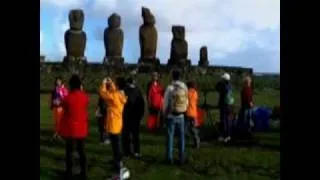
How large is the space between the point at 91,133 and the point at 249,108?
401 centimetres

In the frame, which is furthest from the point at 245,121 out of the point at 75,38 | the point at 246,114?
the point at 75,38

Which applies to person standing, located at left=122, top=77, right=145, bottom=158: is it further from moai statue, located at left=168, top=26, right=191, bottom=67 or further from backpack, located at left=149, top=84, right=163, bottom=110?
moai statue, located at left=168, top=26, right=191, bottom=67

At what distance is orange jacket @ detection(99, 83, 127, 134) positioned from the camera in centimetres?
1217

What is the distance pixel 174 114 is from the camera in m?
13.1

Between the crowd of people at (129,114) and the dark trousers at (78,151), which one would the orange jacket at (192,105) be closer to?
the crowd of people at (129,114)

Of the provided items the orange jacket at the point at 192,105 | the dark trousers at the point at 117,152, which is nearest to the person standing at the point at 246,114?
the orange jacket at the point at 192,105

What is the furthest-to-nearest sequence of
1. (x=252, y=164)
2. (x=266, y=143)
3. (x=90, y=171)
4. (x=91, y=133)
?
(x=91, y=133) → (x=266, y=143) → (x=252, y=164) → (x=90, y=171)

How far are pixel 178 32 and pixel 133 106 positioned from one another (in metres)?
22.9

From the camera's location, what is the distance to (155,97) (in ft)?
53.0

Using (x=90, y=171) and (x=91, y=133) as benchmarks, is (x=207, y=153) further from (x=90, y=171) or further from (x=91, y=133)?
(x=91, y=133)

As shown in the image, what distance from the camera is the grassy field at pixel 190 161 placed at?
12211 mm
